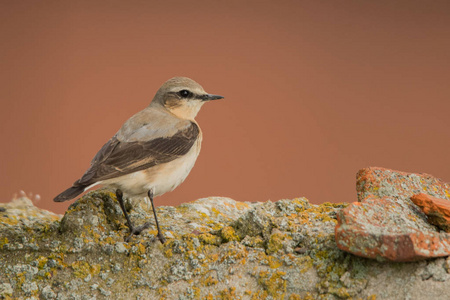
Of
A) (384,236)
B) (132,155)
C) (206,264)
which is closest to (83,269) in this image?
(206,264)

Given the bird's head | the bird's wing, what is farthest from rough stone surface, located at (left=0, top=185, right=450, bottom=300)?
the bird's head

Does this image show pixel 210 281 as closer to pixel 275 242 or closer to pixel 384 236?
pixel 275 242

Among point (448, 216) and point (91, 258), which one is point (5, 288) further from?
point (448, 216)

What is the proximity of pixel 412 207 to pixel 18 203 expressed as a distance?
303cm

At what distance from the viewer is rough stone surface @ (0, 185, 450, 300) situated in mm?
2412

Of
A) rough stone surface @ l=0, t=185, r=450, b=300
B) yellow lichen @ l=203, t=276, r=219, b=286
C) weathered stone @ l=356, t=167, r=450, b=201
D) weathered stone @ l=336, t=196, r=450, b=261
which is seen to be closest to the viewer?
weathered stone @ l=336, t=196, r=450, b=261

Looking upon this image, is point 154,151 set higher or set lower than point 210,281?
higher

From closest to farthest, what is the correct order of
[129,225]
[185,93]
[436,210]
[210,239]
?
[436,210] < [210,239] < [129,225] < [185,93]

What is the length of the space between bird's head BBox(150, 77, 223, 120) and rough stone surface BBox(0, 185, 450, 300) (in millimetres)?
1188

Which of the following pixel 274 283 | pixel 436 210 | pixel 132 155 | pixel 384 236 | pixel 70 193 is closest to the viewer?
pixel 384 236

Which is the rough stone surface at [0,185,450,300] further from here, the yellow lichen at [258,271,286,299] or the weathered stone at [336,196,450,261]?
the weathered stone at [336,196,450,261]

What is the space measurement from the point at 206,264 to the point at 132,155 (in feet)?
3.47

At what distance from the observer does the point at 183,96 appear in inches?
160

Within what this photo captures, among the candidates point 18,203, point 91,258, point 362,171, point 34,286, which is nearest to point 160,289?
point 91,258
